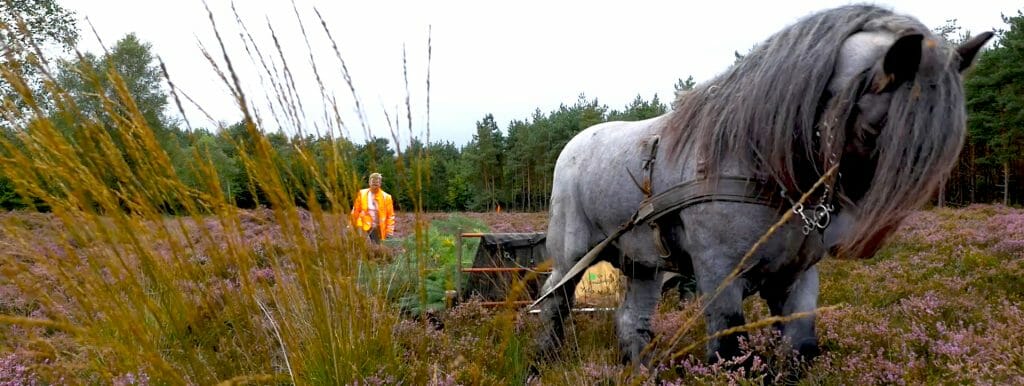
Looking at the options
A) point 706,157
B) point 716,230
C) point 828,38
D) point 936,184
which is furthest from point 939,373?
point 828,38

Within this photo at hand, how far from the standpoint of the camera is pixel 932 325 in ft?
12.3

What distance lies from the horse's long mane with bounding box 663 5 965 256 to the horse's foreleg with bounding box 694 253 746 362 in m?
0.40

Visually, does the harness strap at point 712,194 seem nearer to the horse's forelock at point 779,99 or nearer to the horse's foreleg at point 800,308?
the horse's forelock at point 779,99

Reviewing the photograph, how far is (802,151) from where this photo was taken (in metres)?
2.35

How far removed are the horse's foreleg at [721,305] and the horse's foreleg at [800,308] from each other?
0.24m

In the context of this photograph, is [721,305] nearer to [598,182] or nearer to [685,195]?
[685,195]

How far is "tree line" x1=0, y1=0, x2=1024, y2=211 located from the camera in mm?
1821

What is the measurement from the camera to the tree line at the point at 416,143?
1821 mm

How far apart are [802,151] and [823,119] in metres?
0.16

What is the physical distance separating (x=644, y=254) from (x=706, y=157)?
0.74 m

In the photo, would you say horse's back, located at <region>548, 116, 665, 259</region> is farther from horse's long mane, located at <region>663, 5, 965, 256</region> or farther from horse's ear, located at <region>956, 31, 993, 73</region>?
horse's ear, located at <region>956, 31, 993, 73</region>

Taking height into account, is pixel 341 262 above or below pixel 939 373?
above

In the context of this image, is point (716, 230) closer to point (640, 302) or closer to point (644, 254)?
point (644, 254)

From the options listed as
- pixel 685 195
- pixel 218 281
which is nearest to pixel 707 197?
pixel 685 195
